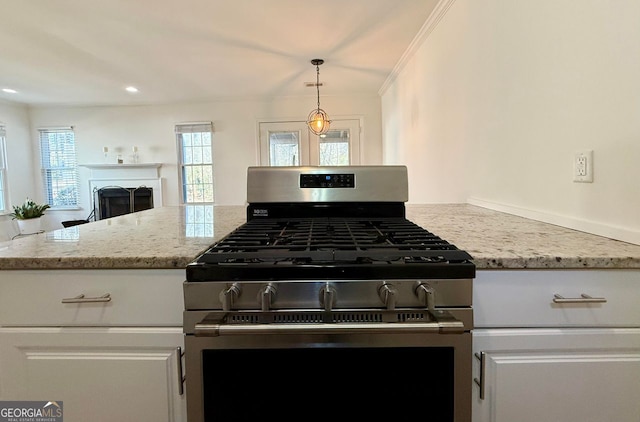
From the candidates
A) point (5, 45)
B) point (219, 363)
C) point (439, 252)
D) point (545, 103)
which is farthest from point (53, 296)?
point (5, 45)

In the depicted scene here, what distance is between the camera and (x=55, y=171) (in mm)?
6129

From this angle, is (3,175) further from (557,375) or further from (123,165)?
(557,375)

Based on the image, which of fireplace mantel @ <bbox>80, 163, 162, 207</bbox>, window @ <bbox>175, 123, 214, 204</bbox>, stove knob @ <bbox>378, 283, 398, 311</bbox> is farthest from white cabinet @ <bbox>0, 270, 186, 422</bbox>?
fireplace mantel @ <bbox>80, 163, 162, 207</bbox>

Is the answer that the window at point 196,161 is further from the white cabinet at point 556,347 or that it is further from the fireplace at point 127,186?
the white cabinet at point 556,347

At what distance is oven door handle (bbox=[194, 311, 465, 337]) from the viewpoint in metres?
0.77

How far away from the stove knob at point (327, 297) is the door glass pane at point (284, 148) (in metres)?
5.07

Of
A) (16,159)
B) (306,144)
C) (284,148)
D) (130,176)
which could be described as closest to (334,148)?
(306,144)

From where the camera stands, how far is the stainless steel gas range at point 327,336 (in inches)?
32.0

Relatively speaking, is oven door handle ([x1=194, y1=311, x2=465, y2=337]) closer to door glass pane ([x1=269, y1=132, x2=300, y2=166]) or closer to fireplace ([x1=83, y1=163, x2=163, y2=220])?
door glass pane ([x1=269, y1=132, x2=300, y2=166])

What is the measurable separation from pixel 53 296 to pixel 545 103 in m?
1.87

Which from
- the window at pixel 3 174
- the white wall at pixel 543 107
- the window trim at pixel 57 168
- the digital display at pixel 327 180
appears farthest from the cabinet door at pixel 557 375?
the window at pixel 3 174

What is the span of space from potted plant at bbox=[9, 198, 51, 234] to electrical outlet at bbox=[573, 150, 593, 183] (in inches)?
276

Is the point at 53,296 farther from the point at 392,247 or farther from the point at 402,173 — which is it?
the point at 402,173

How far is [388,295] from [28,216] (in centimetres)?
671
